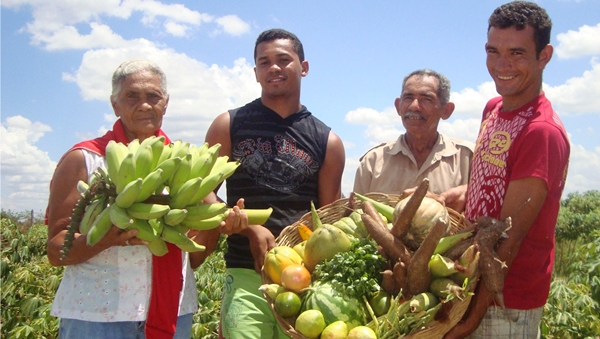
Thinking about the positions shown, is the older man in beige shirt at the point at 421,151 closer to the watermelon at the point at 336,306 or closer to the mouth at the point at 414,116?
the mouth at the point at 414,116

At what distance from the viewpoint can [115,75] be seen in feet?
10.8

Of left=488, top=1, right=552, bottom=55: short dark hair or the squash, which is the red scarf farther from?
left=488, top=1, right=552, bottom=55: short dark hair

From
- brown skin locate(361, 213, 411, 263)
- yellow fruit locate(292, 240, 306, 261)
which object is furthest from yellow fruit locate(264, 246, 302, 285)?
brown skin locate(361, 213, 411, 263)

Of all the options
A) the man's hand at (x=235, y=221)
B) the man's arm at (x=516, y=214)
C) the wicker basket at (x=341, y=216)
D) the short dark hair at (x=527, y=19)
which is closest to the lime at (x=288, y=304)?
the wicker basket at (x=341, y=216)

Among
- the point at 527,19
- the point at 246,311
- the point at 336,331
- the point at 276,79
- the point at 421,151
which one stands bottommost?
the point at 246,311

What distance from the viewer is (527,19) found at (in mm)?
3055

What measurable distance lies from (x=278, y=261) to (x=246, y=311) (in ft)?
2.76

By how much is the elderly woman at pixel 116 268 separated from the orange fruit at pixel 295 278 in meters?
0.38

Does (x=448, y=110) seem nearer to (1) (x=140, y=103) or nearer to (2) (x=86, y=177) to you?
(1) (x=140, y=103)

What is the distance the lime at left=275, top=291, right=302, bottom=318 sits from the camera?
9.42ft

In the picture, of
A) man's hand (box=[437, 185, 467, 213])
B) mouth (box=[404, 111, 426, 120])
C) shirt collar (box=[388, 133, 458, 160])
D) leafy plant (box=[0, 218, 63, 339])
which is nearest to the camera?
man's hand (box=[437, 185, 467, 213])

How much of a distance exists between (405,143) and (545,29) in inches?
60.7

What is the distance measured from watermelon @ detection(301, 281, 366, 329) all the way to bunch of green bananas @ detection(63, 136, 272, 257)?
69 centimetres

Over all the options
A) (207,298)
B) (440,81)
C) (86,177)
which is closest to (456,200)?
(440,81)
